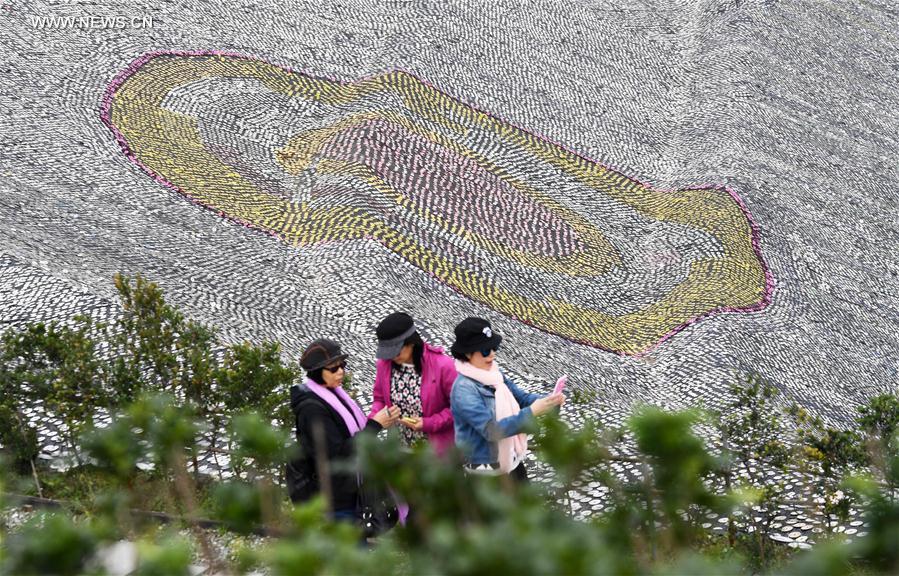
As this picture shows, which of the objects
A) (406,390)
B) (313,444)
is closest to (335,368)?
(313,444)

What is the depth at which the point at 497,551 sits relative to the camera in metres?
2.76

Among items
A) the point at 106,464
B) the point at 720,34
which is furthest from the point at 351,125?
the point at 106,464

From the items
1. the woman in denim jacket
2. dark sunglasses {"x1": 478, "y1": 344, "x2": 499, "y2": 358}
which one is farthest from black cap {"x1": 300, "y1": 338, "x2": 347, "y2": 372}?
dark sunglasses {"x1": 478, "y1": 344, "x2": 499, "y2": 358}

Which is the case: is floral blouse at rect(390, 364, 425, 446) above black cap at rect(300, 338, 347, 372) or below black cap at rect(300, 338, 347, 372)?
below

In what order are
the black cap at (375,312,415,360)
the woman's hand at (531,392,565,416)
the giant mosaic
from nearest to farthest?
1. the woman's hand at (531,392,565,416)
2. the black cap at (375,312,415,360)
3. the giant mosaic

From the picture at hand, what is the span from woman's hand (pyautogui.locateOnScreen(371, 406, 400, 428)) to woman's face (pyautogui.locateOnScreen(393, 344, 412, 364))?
33 centimetres

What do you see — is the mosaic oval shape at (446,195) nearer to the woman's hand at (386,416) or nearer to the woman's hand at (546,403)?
the woman's hand at (386,416)

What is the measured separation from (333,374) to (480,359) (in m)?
0.89

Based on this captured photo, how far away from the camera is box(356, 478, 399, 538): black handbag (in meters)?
6.38

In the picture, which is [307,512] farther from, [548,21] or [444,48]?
[548,21]

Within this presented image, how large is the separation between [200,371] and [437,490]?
236 inches

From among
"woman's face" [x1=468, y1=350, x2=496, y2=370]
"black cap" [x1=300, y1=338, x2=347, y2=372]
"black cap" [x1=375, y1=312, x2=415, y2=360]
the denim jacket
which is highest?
"black cap" [x1=375, y1=312, x2=415, y2=360]

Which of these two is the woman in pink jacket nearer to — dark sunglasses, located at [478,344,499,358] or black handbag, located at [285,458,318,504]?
dark sunglasses, located at [478,344,499,358]

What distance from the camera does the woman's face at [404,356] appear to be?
6613 mm
